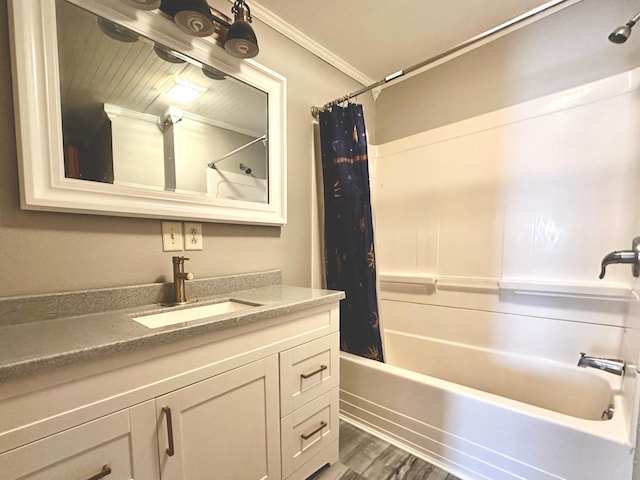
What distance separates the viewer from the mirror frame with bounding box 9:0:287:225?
2.74 ft

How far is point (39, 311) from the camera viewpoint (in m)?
0.86

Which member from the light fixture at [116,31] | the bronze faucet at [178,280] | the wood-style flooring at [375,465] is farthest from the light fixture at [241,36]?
the wood-style flooring at [375,465]

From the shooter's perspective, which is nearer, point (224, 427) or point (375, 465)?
point (224, 427)

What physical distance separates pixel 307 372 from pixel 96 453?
2.26 ft

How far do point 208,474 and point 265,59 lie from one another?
1893mm

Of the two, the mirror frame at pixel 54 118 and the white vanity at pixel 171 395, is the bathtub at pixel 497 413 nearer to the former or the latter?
the white vanity at pixel 171 395

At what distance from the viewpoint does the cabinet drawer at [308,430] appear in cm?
107

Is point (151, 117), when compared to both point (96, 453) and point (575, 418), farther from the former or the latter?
point (575, 418)

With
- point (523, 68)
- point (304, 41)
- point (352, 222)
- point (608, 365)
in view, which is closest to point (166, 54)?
point (304, 41)

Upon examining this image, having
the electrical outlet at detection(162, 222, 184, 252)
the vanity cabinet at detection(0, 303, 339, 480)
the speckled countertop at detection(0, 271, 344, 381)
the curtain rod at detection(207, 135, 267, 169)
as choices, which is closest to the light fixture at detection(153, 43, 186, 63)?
the curtain rod at detection(207, 135, 267, 169)

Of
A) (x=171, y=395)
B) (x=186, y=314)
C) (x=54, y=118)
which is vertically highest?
(x=54, y=118)

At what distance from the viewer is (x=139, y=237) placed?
3.60ft

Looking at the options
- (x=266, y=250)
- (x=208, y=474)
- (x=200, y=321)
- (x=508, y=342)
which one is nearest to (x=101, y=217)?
(x=200, y=321)

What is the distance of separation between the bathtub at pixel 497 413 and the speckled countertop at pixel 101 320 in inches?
27.1
